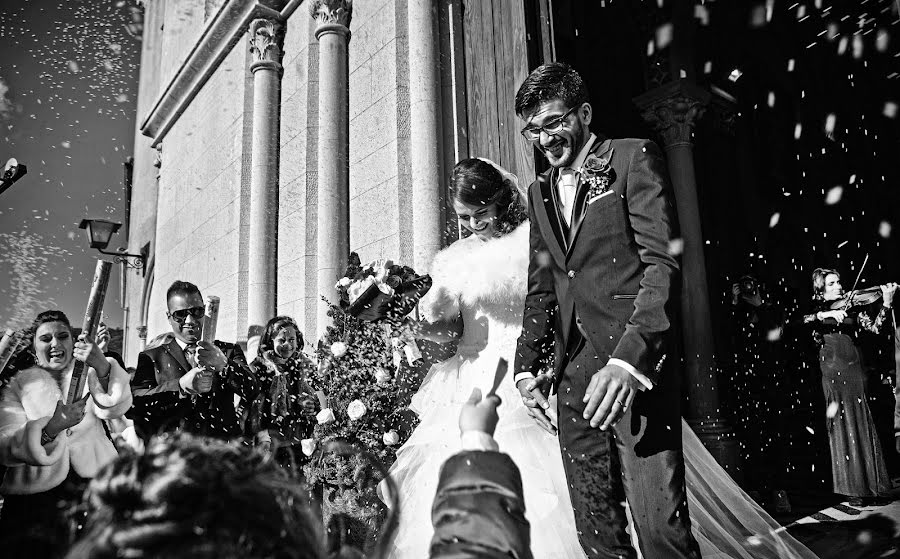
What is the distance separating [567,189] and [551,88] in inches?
15.5

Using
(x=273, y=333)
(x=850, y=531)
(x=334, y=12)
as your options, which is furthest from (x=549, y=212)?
(x=334, y=12)

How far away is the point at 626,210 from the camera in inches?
85.6

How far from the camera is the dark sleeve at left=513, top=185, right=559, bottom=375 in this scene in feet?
7.95

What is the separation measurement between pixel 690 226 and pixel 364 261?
3832 millimetres

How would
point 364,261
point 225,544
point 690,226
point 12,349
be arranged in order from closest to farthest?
point 225,544, point 12,349, point 364,261, point 690,226

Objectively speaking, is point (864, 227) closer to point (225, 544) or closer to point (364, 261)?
point (364, 261)

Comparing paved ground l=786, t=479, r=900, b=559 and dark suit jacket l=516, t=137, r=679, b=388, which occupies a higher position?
dark suit jacket l=516, t=137, r=679, b=388

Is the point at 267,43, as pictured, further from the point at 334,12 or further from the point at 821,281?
the point at 821,281

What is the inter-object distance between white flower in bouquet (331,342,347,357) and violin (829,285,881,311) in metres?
4.68

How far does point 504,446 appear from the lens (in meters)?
2.88

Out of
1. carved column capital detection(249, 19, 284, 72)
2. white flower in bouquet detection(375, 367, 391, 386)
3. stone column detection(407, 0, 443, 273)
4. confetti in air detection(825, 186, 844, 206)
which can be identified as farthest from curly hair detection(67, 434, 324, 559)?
confetti in air detection(825, 186, 844, 206)

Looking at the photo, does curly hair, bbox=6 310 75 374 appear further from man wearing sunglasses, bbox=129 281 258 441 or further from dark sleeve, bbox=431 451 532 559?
dark sleeve, bbox=431 451 532 559

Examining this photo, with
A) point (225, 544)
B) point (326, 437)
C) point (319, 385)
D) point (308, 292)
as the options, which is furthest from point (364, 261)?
point (225, 544)

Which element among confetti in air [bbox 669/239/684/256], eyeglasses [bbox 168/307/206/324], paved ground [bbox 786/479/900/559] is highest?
eyeglasses [bbox 168/307/206/324]
